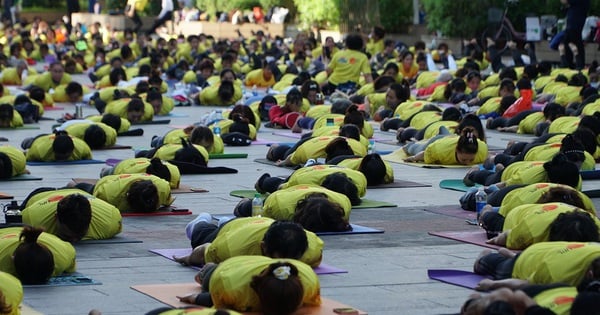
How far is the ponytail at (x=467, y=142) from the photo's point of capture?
48.3ft

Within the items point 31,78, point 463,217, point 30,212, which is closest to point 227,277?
point 30,212

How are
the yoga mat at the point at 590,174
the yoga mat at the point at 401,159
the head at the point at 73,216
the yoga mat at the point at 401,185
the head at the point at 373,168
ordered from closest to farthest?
the head at the point at 73,216 < the head at the point at 373,168 < the yoga mat at the point at 401,185 < the yoga mat at the point at 590,174 < the yoga mat at the point at 401,159

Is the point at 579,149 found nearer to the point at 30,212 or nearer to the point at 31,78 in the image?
the point at 30,212

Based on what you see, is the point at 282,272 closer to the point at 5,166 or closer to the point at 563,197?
the point at 563,197

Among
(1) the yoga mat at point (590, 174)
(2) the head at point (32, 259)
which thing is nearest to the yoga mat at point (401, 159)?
(1) the yoga mat at point (590, 174)

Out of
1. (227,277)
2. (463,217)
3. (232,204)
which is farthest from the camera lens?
(232,204)

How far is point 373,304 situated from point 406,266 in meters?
1.30

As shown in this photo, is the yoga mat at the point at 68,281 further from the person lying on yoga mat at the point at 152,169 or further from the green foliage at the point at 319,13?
the green foliage at the point at 319,13

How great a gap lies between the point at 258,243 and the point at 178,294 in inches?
28.1

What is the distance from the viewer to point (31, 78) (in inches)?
1097

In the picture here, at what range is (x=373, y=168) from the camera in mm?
13422

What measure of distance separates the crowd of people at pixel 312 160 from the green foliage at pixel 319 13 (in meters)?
9.62

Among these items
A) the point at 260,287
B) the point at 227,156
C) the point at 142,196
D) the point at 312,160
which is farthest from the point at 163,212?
the point at 227,156

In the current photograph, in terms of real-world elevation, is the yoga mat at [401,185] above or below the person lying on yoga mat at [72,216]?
below
